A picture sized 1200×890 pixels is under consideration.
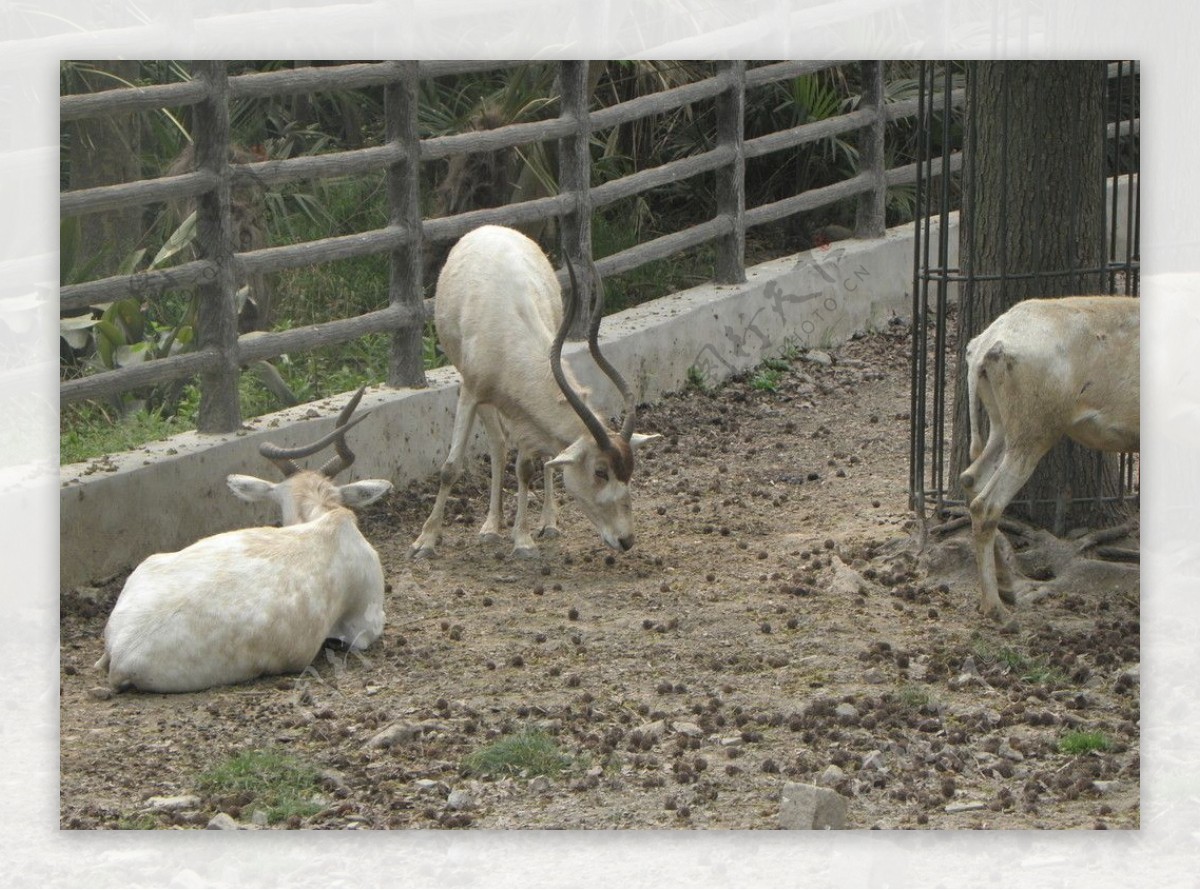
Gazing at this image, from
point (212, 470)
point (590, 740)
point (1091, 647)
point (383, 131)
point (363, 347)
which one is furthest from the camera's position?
point (363, 347)

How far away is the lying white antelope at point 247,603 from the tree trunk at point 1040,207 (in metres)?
2.35

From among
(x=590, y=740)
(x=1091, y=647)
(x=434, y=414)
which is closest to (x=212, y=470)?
(x=434, y=414)

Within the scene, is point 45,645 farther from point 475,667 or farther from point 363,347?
point 363,347

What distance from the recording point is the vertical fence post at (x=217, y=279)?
22.2 ft

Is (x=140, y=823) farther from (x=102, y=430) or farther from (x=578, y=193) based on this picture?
(x=578, y=193)

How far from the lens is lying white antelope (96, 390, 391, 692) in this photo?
18.5 ft

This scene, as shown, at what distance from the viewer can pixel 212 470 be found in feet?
22.2

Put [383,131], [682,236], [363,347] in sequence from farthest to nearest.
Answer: [682,236] → [363,347] → [383,131]

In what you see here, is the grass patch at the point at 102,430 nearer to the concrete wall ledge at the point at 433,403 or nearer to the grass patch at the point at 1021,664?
the concrete wall ledge at the point at 433,403

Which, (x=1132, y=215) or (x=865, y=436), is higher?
(x=1132, y=215)

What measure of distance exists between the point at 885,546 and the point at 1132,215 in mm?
1577

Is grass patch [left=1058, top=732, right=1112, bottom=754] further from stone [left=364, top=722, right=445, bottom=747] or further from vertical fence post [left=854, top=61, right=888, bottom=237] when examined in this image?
vertical fence post [left=854, top=61, right=888, bottom=237]

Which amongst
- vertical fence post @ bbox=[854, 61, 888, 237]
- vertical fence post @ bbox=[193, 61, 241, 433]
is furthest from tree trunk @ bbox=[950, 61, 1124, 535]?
vertical fence post @ bbox=[854, 61, 888, 237]

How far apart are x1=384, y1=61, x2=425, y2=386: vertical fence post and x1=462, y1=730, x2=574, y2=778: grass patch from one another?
3.10 m
